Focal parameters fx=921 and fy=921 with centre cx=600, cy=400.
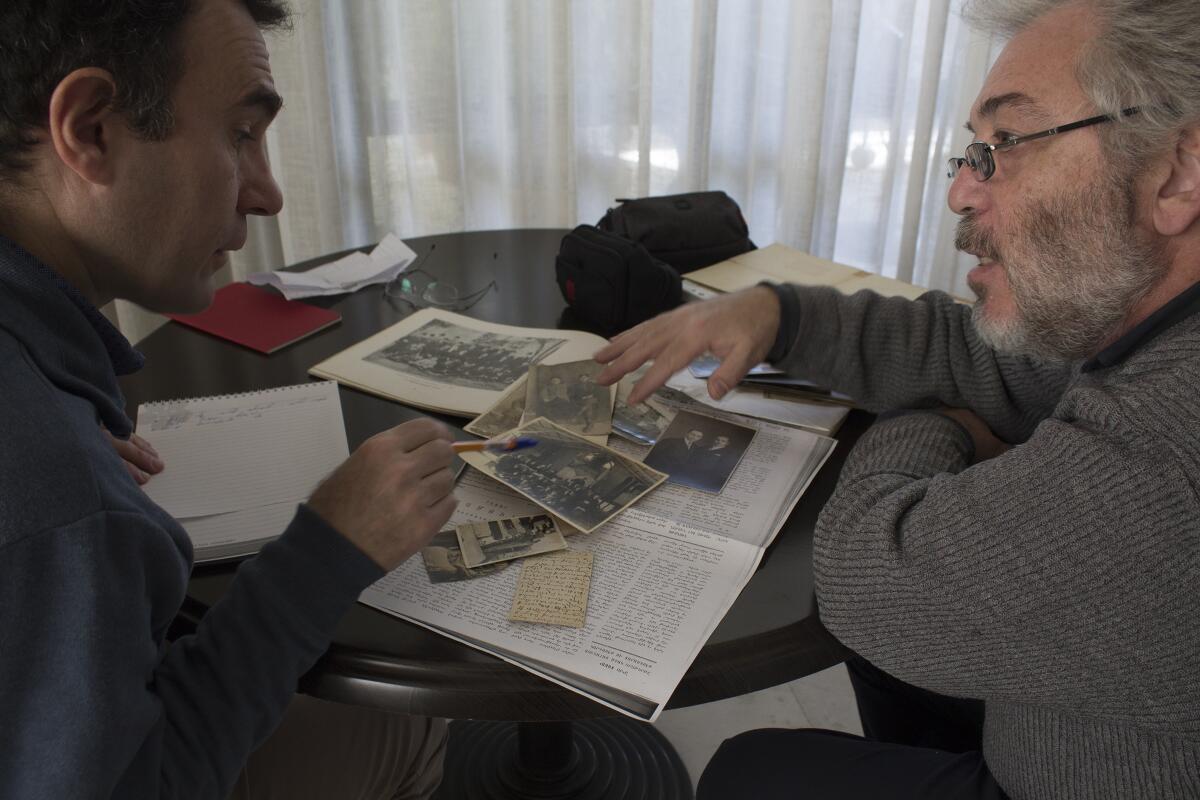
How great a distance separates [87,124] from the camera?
0.73 meters

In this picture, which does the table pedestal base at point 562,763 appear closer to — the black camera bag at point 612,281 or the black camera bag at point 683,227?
the black camera bag at point 612,281

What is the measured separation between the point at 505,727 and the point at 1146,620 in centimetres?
123

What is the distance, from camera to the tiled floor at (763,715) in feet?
5.81

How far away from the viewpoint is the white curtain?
8.20 feet

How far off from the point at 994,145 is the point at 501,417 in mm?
639

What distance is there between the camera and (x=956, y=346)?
1201mm

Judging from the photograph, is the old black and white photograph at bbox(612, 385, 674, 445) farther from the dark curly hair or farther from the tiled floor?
the tiled floor

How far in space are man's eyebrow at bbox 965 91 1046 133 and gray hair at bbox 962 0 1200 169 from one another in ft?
0.16

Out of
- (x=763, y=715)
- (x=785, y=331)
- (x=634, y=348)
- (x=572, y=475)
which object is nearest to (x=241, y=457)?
(x=572, y=475)

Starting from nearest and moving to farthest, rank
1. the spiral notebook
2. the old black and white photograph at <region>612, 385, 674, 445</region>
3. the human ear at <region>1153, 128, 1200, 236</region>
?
the human ear at <region>1153, 128, 1200, 236</region>, the spiral notebook, the old black and white photograph at <region>612, 385, 674, 445</region>

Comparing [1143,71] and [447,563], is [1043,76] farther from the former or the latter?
[447,563]

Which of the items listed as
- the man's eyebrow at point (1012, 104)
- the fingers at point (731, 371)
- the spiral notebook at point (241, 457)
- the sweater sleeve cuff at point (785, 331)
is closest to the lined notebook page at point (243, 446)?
the spiral notebook at point (241, 457)

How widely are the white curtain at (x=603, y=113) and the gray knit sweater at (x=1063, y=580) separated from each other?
1.91 m

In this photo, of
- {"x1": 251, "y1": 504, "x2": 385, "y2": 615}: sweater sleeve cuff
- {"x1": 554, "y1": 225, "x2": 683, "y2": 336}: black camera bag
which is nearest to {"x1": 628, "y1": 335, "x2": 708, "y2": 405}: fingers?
{"x1": 554, "y1": 225, "x2": 683, "y2": 336}: black camera bag
